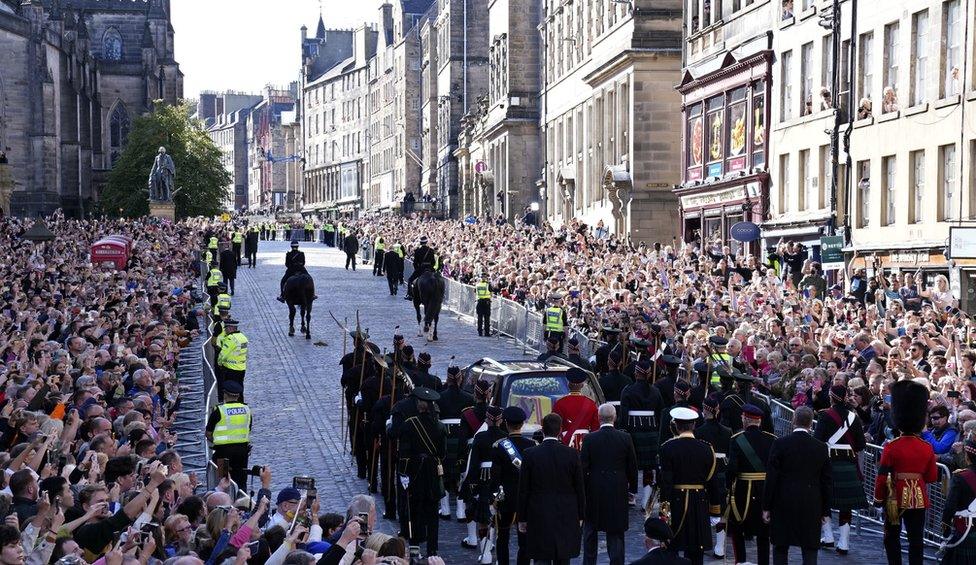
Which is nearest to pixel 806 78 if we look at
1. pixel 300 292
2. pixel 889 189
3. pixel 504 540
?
pixel 889 189

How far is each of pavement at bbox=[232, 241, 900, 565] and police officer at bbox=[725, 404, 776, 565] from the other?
2.90ft

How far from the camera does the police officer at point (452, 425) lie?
47.7 feet

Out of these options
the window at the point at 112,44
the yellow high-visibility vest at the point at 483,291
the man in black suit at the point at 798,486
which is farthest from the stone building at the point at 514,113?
the man in black suit at the point at 798,486

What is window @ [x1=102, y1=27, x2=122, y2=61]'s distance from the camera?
9981 centimetres

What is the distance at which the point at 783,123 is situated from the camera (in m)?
37.0

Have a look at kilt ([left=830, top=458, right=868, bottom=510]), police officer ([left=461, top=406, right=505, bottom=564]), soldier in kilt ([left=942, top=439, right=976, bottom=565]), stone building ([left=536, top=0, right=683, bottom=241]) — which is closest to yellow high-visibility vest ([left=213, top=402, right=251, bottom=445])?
police officer ([left=461, top=406, right=505, bottom=564])

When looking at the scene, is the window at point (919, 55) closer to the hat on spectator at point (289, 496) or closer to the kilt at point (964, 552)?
the kilt at point (964, 552)

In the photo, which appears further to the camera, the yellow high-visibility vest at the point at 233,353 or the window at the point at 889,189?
the window at the point at 889,189

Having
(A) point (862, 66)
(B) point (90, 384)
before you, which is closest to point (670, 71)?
(A) point (862, 66)

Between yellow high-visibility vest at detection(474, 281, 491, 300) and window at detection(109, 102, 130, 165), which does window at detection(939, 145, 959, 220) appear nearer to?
yellow high-visibility vest at detection(474, 281, 491, 300)

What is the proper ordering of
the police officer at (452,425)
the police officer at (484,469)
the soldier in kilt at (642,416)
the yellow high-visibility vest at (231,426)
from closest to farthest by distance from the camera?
1. the police officer at (484,469)
2. the police officer at (452,425)
3. the yellow high-visibility vest at (231,426)
4. the soldier in kilt at (642,416)

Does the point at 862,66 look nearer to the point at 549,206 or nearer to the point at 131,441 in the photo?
the point at 131,441

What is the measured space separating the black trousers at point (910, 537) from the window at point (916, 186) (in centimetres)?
1903

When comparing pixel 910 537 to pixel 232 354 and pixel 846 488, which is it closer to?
pixel 846 488
